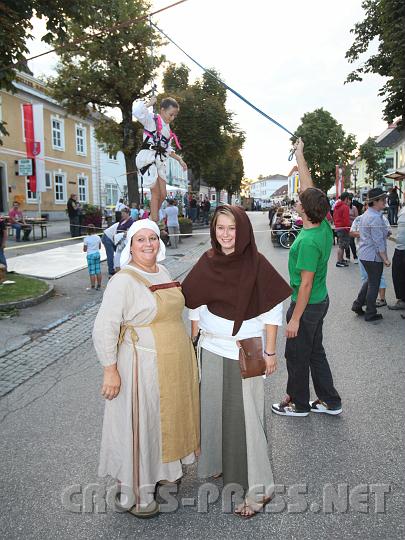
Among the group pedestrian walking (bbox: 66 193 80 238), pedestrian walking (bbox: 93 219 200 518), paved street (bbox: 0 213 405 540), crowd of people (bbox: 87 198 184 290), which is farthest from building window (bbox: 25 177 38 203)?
pedestrian walking (bbox: 93 219 200 518)

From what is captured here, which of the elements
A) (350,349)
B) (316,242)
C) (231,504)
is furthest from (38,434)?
(350,349)

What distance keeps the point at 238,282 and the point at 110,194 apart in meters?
38.9

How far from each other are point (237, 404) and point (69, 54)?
23.1 m

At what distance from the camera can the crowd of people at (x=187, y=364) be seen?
258 centimetres

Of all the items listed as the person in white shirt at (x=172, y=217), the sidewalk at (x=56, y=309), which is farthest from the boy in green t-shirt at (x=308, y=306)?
the person in white shirt at (x=172, y=217)

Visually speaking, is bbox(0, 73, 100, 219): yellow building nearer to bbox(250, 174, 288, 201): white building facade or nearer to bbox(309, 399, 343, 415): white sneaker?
bbox(309, 399, 343, 415): white sneaker

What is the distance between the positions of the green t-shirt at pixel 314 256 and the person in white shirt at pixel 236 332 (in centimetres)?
94

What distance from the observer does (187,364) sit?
275 centimetres

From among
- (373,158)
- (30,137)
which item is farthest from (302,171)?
(373,158)

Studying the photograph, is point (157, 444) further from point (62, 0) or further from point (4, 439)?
point (62, 0)

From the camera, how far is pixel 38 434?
380cm

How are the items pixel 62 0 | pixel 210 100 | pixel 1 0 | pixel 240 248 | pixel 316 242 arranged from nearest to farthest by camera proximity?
pixel 240 248 < pixel 316 242 < pixel 1 0 < pixel 62 0 < pixel 210 100

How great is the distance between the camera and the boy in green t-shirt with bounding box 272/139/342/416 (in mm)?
3625

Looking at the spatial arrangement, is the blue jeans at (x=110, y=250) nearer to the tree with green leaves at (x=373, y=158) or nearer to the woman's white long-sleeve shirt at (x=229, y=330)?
the woman's white long-sleeve shirt at (x=229, y=330)
